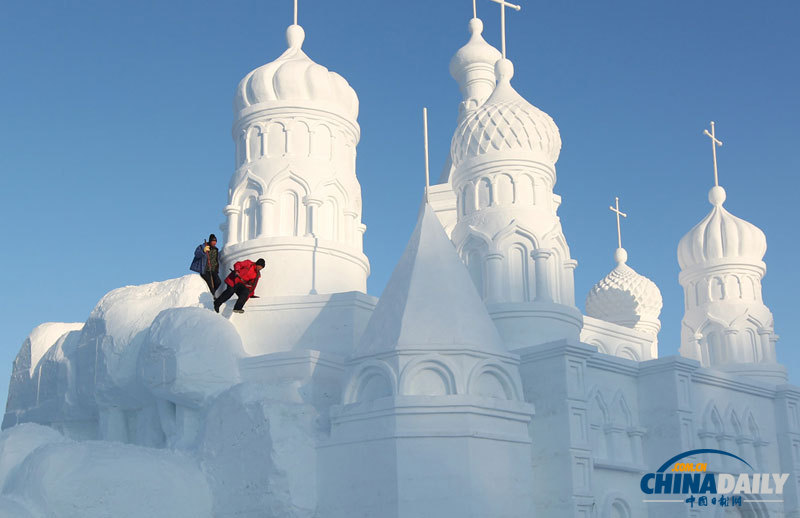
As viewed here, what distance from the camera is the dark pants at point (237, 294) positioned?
16.8 metres

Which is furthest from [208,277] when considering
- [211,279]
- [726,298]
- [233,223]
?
[726,298]

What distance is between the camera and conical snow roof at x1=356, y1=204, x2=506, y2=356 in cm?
1412

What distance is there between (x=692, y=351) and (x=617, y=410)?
7487mm

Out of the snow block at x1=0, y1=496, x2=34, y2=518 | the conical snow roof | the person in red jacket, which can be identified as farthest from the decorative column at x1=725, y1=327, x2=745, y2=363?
the snow block at x1=0, y1=496, x2=34, y2=518

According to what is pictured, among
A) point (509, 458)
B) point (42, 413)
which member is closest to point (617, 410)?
point (509, 458)

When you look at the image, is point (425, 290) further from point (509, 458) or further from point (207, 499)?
point (207, 499)

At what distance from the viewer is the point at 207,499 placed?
14.7 meters

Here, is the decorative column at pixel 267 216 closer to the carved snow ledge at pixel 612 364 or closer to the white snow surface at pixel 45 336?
the white snow surface at pixel 45 336

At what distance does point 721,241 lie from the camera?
2303cm

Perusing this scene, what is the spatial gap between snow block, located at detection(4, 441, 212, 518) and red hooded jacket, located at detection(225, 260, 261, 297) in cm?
338

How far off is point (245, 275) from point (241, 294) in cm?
33

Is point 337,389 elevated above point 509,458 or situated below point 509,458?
above

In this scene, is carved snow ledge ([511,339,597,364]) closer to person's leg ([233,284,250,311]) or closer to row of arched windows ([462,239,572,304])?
row of arched windows ([462,239,572,304])

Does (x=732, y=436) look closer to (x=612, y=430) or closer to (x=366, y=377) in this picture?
(x=612, y=430)
